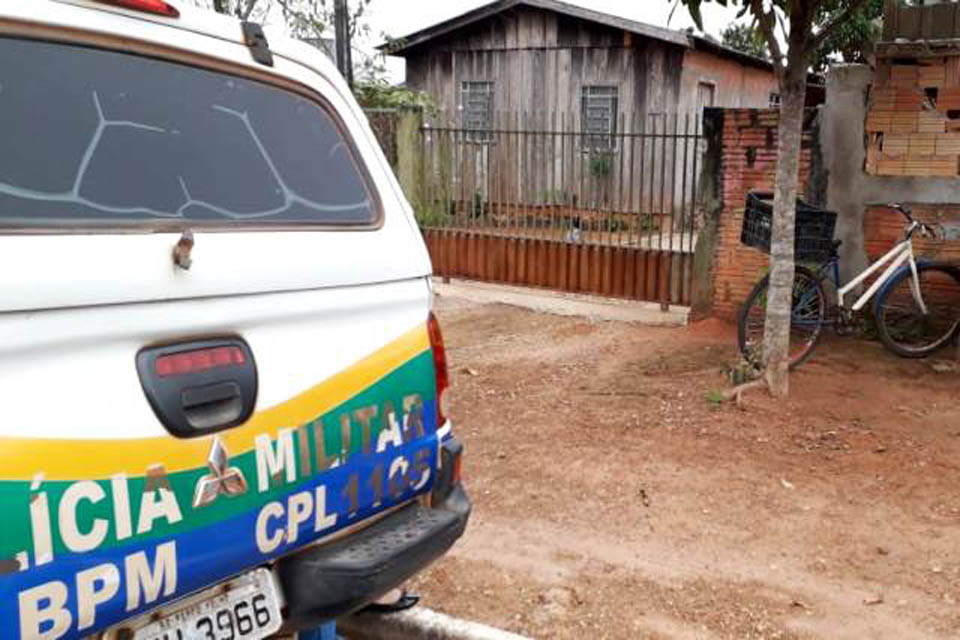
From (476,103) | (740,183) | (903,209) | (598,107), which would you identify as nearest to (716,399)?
(903,209)

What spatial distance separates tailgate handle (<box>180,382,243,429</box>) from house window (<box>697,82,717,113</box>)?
14659mm

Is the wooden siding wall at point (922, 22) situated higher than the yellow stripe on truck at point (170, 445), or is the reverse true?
the wooden siding wall at point (922, 22)

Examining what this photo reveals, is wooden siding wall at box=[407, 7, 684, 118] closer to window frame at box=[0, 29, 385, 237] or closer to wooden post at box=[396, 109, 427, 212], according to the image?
wooden post at box=[396, 109, 427, 212]

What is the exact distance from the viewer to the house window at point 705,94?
15.6 m

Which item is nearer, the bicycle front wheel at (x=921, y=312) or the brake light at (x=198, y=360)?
the brake light at (x=198, y=360)

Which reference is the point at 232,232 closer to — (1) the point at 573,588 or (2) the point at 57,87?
(2) the point at 57,87

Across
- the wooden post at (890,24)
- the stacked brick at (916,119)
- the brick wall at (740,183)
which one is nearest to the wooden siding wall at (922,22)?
the wooden post at (890,24)

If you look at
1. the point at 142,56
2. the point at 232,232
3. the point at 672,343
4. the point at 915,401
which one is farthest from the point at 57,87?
the point at 672,343

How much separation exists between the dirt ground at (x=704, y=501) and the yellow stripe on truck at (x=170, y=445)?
4.70ft

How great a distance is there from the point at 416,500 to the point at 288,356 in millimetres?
668

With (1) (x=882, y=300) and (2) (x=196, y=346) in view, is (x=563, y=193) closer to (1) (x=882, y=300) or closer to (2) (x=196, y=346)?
(1) (x=882, y=300)

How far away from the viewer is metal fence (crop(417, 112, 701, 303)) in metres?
7.91

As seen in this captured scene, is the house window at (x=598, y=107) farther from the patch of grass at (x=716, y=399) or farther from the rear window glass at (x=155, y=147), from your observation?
the rear window glass at (x=155, y=147)

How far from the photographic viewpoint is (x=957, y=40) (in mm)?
6160
